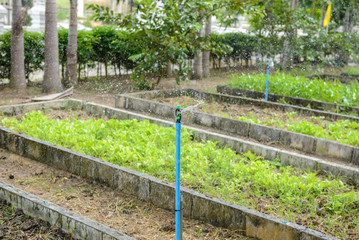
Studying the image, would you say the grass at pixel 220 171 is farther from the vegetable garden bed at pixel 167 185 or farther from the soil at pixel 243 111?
the soil at pixel 243 111

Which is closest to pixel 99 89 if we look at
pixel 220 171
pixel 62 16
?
pixel 220 171

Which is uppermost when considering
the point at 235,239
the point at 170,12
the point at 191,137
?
the point at 170,12

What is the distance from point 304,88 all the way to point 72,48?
19.1 ft

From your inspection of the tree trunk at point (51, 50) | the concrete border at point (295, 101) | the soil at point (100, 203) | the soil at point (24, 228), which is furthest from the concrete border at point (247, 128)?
the soil at point (24, 228)

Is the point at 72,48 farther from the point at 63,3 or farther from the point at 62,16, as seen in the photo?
the point at 63,3

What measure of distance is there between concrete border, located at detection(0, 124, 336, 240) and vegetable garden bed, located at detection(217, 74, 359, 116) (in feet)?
17.8

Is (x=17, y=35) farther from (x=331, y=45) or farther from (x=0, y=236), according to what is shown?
(x=331, y=45)

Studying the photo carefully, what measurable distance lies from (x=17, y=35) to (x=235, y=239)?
8.18m

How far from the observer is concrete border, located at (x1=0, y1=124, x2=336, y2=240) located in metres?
3.91

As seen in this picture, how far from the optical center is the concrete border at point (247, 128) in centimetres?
651

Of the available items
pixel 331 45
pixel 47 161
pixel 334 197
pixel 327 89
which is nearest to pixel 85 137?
pixel 47 161

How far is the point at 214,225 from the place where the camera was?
427 cm

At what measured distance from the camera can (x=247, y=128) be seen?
24.4ft

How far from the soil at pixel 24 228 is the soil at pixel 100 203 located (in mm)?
72
